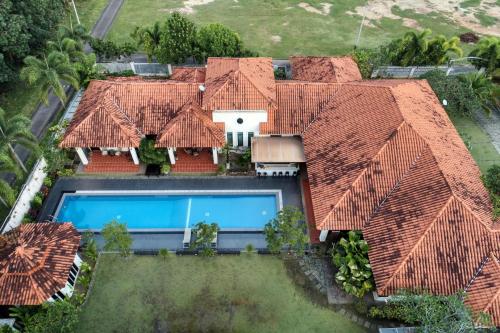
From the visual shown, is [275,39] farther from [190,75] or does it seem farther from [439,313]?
[439,313]

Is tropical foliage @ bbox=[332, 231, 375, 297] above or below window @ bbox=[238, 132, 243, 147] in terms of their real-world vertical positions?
below

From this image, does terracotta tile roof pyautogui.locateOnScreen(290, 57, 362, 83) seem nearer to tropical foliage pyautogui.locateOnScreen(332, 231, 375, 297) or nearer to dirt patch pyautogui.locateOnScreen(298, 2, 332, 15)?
tropical foliage pyautogui.locateOnScreen(332, 231, 375, 297)

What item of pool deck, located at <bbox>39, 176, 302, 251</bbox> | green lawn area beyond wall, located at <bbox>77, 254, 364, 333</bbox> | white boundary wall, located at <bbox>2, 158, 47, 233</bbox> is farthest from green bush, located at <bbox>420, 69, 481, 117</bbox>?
white boundary wall, located at <bbox>2, 158, 47, 233</bbox>

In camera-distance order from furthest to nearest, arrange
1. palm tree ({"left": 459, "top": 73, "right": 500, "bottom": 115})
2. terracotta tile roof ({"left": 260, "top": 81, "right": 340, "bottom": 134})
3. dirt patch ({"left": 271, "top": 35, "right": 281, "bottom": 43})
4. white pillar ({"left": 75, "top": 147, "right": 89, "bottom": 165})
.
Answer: dirt patch ({"left": 271, "top": 35, "right": 281, "bottom": 43}), palm tree ({"left": 459, "top": 73, "right": 500, "bottom": 115}), terracotta tile roof ({"left": 260, "top": 81, "right": 340, "bottom": 134}), white pillar ({"left": 75, "top": 147, "right": 89, "bottom": 165})

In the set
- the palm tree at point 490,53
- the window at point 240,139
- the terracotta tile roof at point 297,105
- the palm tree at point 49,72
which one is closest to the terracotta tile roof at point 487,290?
the terracotta tile roof at point 297,105

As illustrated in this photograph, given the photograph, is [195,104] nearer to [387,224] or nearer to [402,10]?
[387,224]

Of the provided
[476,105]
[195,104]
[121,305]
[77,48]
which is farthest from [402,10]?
[121,305]
